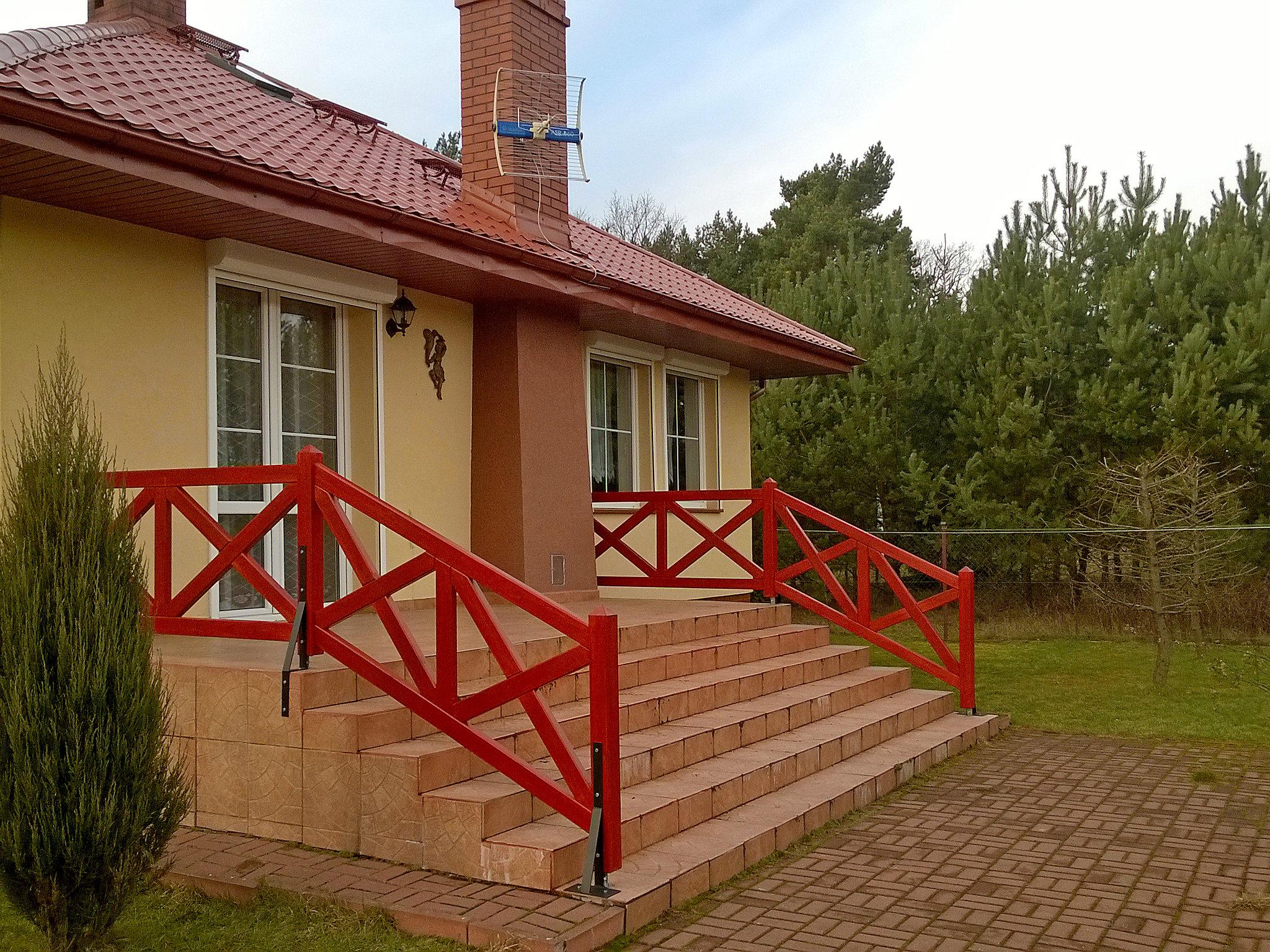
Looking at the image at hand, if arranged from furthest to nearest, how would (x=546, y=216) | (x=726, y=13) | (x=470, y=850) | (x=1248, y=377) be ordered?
(x=726, y=13), (x=1248, y=377), (x=546, y=216), (x=470, y=850)

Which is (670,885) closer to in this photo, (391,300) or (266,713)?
(266,713)

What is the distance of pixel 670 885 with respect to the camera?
466cm

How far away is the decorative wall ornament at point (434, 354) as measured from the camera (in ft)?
27.7

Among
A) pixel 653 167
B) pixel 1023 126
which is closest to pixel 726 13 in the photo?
pixel 1023 126

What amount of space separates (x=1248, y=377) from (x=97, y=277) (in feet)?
45.2

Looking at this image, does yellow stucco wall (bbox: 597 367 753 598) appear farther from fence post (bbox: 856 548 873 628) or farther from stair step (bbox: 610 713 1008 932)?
stair step (bbox: 610 713 1008 932)

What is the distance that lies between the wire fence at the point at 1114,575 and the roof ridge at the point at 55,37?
8764mm

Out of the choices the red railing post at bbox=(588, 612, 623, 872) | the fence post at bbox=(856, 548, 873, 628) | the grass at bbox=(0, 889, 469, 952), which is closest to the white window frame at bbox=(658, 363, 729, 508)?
the fence post at bbox=(856, 548, 873, 628)

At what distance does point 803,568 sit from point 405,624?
16.3ft

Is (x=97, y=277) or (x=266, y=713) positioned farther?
(x=97, y=277)

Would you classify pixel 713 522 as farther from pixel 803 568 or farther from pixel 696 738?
pixel 696 738

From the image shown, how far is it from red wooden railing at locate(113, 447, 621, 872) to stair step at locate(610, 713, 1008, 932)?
0.26 m

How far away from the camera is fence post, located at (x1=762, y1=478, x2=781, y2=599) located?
31.6 feet


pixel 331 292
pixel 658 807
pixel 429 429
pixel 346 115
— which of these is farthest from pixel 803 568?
pixel 346 115
